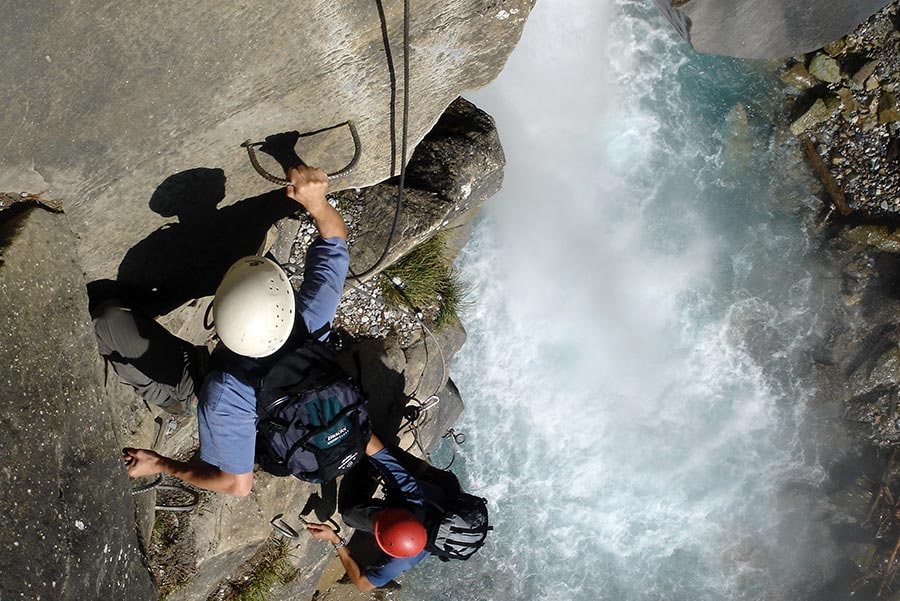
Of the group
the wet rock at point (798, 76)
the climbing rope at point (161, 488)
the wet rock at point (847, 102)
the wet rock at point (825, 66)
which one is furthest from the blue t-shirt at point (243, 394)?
the wet rock at point (847, 102)

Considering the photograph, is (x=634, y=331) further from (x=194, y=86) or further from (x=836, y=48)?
(x=194, y=86)

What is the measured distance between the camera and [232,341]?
3.54 m

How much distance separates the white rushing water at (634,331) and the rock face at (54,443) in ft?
14.4

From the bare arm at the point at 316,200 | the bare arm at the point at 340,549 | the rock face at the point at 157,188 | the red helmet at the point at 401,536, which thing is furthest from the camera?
the bare arm at the point at 340,549

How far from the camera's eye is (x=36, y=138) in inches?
135

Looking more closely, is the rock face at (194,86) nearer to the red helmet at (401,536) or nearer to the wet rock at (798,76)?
the red helmet at (401,536)

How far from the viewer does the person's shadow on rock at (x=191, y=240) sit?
4.26 meters

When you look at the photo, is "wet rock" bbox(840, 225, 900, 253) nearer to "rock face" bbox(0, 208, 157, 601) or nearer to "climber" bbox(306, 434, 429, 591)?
"climber" bbox(306, 434, 429, 591)

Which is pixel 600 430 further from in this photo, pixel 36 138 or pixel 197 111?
pixel 36 138

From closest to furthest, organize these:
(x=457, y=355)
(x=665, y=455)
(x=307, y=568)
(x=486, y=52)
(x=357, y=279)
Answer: (x=486, y=52) < (x=357, y=279) < (x=307, y=568) < (x=457, y=355) < (x=665, y=455)

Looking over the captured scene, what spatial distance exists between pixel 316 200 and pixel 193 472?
166 centimetres

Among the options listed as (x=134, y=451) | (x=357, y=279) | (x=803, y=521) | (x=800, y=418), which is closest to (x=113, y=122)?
(x=134, y=451)

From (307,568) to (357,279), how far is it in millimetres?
2707

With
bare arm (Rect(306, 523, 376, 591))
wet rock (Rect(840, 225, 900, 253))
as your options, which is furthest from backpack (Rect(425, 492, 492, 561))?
wet rock (Rect(840, 225, 900, 253))
